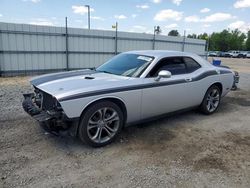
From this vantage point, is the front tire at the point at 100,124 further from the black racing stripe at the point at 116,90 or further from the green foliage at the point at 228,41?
the green foliage at the point at 228,41

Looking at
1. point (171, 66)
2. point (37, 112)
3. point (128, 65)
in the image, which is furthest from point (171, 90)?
point (37, 112)

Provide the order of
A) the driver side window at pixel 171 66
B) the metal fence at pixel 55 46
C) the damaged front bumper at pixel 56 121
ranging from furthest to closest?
the metal fence at pixel 55 46 < the driver side window at pixel 171 66 < the damaged front bumper at pixel 56 121

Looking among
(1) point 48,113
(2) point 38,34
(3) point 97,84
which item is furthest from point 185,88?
(2) point 38,34

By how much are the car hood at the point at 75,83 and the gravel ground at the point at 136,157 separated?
35.9 inches

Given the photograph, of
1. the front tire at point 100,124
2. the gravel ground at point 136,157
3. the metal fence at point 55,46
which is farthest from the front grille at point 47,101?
the metal fence at point 55,46

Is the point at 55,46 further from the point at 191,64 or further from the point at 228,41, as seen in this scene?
the point at 228,41

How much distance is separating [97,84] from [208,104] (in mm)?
3030

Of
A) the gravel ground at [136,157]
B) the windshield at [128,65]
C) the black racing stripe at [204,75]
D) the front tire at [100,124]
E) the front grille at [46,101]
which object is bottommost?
the gravel ground at [136,157]

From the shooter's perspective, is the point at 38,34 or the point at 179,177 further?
the point at 38,34

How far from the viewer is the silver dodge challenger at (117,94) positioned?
3.21m

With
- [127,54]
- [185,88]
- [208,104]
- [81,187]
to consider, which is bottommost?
[81,187]

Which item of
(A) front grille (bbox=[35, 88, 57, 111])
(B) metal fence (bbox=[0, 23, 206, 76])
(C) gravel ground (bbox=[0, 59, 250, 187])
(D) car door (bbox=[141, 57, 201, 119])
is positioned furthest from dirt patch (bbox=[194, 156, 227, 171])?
(B) metal fence (bbox=[0, 23, 206, 76])

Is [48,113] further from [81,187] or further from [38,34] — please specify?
[38,34]

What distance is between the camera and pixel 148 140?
3.84 meters
